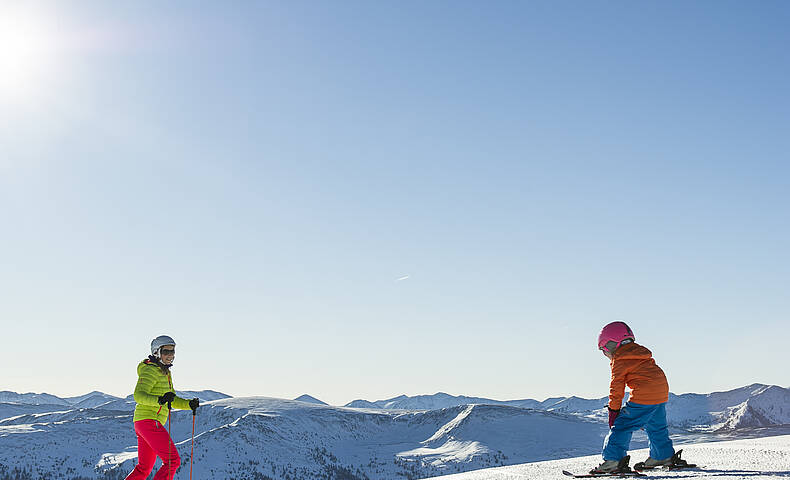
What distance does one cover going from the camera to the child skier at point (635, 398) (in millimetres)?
7363

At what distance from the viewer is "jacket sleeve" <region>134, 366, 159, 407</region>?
7.88 m

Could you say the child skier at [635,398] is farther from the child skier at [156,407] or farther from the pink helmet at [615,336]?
the child skier at [156,407]

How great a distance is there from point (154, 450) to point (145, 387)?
2.59 feet

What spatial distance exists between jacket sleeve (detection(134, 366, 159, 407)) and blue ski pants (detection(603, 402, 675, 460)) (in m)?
5.50

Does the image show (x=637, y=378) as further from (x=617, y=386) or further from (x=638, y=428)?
(x=638, y=428)

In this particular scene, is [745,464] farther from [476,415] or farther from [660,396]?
[476,415]

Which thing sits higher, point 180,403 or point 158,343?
point 158,343

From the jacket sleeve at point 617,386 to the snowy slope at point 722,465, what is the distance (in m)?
0.87

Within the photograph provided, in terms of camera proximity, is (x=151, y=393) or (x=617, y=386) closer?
(x=617, y=386)

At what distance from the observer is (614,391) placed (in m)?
7.53

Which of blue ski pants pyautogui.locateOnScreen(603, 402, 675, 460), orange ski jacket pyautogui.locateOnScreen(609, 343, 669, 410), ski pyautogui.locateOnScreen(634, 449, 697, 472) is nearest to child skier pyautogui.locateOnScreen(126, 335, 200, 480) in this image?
blue ski pants pyautogui.locateOnScreen(603, 402, 675, 460)

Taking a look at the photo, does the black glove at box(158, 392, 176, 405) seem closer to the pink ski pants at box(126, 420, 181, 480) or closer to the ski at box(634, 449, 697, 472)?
the pink ski pants at box(126, 420, 181, 480)

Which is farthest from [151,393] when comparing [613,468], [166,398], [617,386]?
[617,386]

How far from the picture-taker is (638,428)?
24.3ft
